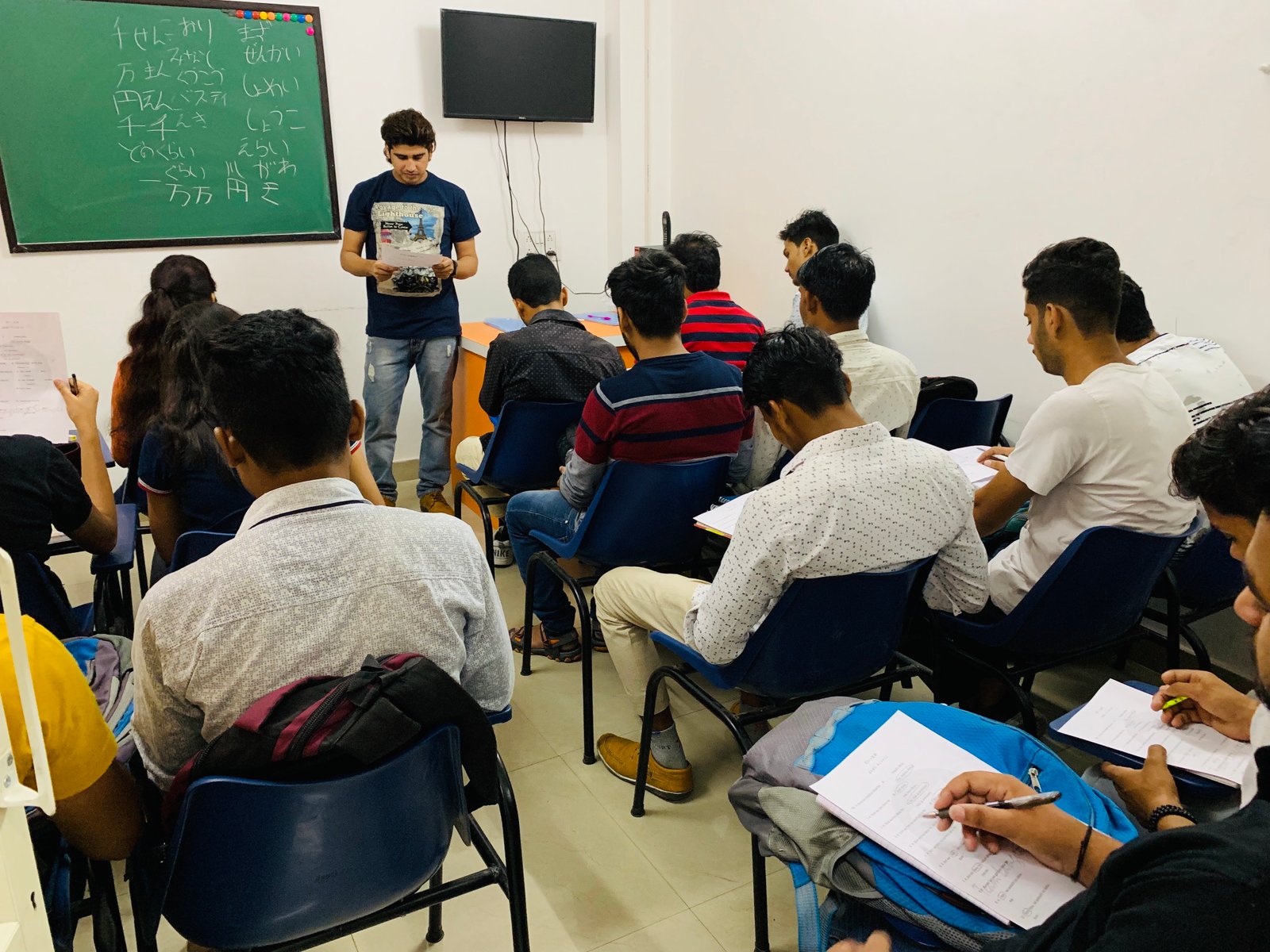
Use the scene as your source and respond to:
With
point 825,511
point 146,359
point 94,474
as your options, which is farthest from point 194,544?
point 825,511

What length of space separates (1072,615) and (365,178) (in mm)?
3738

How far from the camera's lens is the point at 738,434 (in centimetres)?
235

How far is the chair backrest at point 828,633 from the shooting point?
1.60 metres

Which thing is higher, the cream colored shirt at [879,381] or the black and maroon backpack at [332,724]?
the cream colored shirt at [879,381]

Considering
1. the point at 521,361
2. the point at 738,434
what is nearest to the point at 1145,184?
the point at 738,434

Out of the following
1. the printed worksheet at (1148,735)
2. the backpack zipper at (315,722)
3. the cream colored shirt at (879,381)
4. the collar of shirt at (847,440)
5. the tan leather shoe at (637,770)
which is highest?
the collar of shirt at (847,440)

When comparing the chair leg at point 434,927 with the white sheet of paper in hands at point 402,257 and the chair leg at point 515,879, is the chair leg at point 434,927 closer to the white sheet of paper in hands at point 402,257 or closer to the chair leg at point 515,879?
the chair leg at point 515,879

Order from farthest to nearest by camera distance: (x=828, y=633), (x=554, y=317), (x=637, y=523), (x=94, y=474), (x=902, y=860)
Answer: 1. (x=554, y=317)
2. (x=637, y=523)
3. (x=94, y=474)
4. (x=828, y=633)
5. (x=902, y=860)

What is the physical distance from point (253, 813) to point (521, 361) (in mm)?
1859

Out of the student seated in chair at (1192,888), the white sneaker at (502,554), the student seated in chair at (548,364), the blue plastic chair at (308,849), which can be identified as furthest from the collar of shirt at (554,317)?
the student seated in chair at (1192,888)

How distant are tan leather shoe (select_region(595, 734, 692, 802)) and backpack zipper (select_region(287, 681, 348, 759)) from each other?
50.3 inches

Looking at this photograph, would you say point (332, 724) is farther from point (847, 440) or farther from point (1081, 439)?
point (1081, 439)

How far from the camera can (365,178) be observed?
4320 millimetres

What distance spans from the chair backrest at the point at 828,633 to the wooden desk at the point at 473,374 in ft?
6.73
